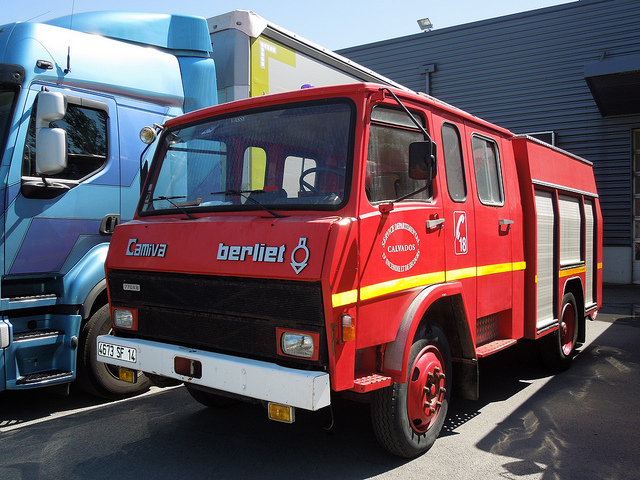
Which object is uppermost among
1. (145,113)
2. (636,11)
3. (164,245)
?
(636,11)

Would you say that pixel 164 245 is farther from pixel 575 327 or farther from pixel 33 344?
pixel 575 327

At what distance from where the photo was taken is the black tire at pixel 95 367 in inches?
196

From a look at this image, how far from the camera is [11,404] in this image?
5348 mm

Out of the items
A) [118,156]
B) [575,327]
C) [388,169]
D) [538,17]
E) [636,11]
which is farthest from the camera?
[538,17]

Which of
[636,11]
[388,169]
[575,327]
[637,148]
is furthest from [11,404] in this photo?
[636,11]

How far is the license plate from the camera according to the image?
151 inches

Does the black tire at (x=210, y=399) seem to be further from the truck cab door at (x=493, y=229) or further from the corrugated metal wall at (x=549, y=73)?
the corrugated metal wall at (x=549, y=73)

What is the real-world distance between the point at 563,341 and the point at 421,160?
3.93m

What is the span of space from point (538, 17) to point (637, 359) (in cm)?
1122

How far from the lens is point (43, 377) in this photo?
463 cm

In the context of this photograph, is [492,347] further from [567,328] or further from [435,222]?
[567,328]

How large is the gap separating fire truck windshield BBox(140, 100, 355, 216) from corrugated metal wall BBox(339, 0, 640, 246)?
12858mm

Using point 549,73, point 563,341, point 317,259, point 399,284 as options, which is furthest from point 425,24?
point 317,259

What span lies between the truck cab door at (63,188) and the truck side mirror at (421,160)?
2655mm
